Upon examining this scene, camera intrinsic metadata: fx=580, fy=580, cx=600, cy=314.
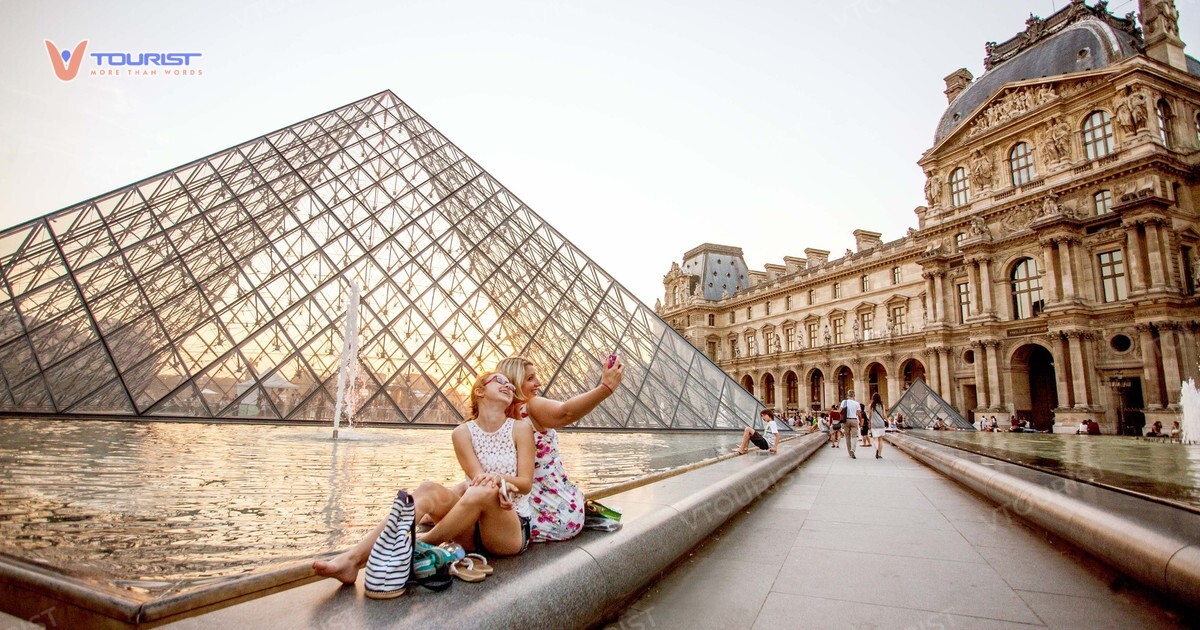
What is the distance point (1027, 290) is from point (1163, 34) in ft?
41.0

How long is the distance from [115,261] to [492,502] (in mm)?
14719

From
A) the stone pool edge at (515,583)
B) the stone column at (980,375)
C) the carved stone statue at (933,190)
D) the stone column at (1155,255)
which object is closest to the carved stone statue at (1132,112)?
the stone column at (1155,255)

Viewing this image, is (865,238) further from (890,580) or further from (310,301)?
(890,580)

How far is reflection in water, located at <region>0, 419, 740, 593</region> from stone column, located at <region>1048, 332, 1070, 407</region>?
2399 centimetres

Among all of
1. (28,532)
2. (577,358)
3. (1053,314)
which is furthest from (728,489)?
(1053,314)

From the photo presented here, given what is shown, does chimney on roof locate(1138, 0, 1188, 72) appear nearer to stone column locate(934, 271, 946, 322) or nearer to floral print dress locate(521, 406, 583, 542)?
stone column locate(934, 271, 946, 322)

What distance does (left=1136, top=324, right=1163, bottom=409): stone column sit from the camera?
69.5 feet

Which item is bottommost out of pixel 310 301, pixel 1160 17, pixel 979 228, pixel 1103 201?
pixel 310 301

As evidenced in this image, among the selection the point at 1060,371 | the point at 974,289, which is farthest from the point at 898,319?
the point at 1060,371

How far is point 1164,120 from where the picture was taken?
79.5 ft

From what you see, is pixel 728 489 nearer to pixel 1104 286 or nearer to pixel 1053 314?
pixel 1053 314

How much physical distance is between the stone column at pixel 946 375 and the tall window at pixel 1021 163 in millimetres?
8629

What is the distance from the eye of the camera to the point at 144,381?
1095 cm

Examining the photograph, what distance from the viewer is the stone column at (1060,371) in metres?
23.6
